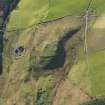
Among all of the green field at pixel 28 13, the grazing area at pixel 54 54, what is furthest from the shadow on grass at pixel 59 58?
the green field at pixel 28 13

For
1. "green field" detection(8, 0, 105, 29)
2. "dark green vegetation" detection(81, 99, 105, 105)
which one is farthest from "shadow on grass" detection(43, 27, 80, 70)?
"dark green vegetation" detection(81, 99, 105, 105)

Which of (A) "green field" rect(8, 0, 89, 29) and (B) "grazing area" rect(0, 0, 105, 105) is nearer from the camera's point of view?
(B) "grazing area" rect(0, 0, 105, 105)

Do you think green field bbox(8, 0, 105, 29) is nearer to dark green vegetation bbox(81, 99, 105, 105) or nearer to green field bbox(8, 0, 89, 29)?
green field bbox(8, 0, 89, 29)

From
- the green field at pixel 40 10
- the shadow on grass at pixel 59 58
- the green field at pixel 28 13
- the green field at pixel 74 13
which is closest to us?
the green field at pixel 74 13

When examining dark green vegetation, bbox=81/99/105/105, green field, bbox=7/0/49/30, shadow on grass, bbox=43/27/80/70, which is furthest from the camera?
green field, bbox=7/0/49/30

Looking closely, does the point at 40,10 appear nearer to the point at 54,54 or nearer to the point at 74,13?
the point at 74,13

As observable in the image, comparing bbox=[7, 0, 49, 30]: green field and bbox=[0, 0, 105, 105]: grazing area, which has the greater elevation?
bbox=[7, 0, 49, 30]: green field

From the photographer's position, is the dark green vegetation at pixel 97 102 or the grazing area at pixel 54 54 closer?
the dark green vegetation at pixel 97 102

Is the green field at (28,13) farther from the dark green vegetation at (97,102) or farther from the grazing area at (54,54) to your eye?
the dark green vegetation at (97,102)

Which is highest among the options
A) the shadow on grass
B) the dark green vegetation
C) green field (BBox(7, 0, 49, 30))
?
green field (BBox(7, 0, 49, 30))

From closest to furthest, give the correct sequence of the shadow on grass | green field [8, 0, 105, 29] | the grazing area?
the grazing area → the shadow on grass → green field [8, 0, 105, 29]

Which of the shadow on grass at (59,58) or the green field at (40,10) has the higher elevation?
the green field at (40,10)
